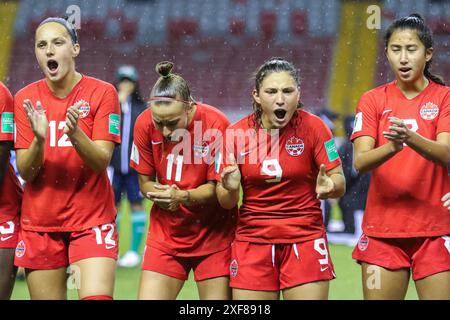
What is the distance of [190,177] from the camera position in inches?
185

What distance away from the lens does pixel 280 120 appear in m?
4.50

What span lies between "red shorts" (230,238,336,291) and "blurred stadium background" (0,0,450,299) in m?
13.5

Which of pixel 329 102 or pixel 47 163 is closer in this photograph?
pixel 47 163

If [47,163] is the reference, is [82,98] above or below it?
above

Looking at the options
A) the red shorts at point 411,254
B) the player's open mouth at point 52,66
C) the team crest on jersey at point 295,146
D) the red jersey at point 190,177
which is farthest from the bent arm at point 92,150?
the red shorts at point 411,254

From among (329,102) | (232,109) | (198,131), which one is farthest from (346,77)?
(198,131)

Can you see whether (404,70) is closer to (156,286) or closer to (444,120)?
(444,120)

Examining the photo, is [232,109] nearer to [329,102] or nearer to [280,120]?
[329,102]

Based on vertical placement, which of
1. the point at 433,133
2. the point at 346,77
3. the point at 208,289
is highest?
the point at 346,77

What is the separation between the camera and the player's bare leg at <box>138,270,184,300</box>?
460cm

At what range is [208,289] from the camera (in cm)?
468

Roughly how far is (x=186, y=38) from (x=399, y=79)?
15224mm

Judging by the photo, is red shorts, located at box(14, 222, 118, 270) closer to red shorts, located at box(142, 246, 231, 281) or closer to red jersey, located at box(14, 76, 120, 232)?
red jersey, located at box(14, 76, 120, 232)

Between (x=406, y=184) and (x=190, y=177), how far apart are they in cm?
110
